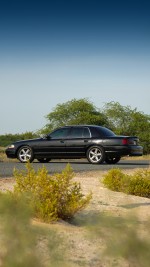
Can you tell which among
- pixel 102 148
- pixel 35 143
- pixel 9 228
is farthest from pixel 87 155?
pixel 9 228

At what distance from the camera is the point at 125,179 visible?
1070 cm

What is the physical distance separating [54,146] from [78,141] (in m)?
1.08

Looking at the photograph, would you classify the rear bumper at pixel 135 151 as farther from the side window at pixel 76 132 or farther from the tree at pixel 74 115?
the tree at pixel 74 115

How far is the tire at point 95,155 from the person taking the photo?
21.0m

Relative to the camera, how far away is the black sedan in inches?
825

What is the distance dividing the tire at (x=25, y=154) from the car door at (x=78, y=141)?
167 centimetres

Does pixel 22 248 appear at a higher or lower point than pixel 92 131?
lower

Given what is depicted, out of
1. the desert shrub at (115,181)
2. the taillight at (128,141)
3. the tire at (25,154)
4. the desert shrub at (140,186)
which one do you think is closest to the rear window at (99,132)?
the taillight at (128,141)

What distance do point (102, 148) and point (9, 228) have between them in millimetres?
19295

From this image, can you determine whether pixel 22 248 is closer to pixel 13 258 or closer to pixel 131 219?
pixel 13 258

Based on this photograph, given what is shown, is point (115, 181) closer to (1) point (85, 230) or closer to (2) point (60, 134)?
(1) point (85, 230)

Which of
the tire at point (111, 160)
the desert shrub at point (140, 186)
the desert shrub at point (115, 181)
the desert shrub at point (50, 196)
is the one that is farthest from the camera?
the tire at point (111, 160)

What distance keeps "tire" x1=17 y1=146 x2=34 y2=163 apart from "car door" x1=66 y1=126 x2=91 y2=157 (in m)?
1.67

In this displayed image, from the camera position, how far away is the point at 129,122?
2192 inches
